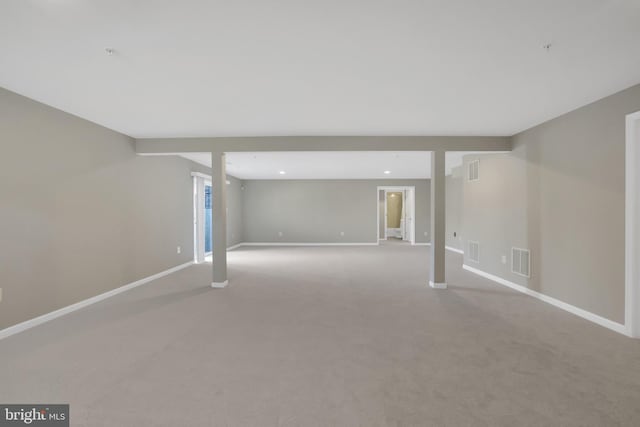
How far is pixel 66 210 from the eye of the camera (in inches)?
130

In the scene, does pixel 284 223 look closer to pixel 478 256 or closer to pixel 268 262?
pixel 268 262

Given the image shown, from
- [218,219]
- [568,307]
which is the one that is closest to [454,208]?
[568,307]

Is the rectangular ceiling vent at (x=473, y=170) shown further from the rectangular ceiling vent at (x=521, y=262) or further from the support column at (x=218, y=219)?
the support column at (x=218, y=219)

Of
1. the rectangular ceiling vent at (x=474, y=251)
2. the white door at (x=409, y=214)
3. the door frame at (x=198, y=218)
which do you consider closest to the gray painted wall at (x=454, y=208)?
the white door at (x=409, y=214)

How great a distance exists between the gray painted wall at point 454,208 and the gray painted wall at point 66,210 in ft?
26.0

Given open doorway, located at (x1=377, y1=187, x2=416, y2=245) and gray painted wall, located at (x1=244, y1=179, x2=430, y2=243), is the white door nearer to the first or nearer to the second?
open doorway, located at (x1=377, y1=187, x2=416, y2=245)

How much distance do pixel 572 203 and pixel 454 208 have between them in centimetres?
528

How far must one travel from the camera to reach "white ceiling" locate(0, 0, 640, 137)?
1622 mm

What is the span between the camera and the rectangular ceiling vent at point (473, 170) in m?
5.23

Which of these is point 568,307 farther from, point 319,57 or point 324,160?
point 324,160

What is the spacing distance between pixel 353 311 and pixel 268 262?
3.65 metres

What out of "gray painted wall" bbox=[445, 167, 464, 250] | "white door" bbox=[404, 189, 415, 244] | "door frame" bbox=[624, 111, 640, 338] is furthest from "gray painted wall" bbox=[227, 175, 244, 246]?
"door frame" bbox=[624, 111, 640, 338]

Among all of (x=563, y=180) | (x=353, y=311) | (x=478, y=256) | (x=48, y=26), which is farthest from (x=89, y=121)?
(x=478, y=256)

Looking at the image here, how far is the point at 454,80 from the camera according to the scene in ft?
8.08
